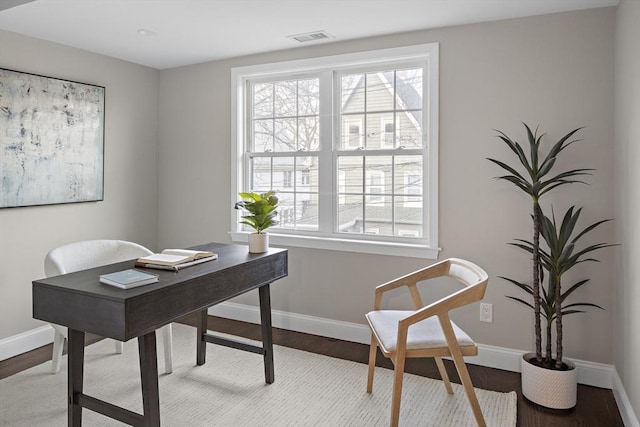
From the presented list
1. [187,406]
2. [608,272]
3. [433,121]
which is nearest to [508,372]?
[608,272]

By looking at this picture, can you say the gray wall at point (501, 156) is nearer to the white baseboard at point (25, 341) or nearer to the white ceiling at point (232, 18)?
the white ceiling at point (232, 18)

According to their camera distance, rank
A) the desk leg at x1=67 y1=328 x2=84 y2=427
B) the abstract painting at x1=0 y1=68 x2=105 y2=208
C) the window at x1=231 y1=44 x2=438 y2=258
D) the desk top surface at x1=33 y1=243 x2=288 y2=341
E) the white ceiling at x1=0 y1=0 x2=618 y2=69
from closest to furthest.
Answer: the desk top surface at x1=33 y1=243 x2=288 y2=341 → the desk leg at x1=67 y1=328 x2=84 y2=427 → the white ceiling at x1=0 y1=0 x2=618 y2=69 → the abstract painting at x1=0 y1=68 x2=105 y2=208 → the window at x1=231 y1=44 x2=438 y2=258

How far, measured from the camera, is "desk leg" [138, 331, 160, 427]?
1.95 meters

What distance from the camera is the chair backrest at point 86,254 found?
112 inches

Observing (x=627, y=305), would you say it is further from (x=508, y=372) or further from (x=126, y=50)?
(x=126, y=50)

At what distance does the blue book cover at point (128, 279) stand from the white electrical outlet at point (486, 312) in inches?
86.1

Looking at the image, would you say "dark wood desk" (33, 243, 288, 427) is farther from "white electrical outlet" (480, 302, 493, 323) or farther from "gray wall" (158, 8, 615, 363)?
"white electrical outlet" (480, 302, 493, 323)

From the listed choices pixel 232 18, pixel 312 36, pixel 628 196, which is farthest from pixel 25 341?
pixel 628 196

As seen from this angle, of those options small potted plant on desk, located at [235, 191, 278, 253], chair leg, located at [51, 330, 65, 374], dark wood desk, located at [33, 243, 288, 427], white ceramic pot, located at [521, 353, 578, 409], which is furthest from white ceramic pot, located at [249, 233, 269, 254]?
white ceramic pot, located at [521, 353, 578, 409]

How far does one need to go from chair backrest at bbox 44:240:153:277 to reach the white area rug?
684 mm

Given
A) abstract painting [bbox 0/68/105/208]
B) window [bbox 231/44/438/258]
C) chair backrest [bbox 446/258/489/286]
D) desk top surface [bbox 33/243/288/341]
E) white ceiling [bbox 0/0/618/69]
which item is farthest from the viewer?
window [bbox 231/44/438/258]

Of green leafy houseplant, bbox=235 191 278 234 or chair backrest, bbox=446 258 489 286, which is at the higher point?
green leafy houseplant, bbox=235 191 278 234

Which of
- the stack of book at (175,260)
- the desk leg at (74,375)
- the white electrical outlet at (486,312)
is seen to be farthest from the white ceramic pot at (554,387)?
the desk leg at (74,375)

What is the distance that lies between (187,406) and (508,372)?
208cm
